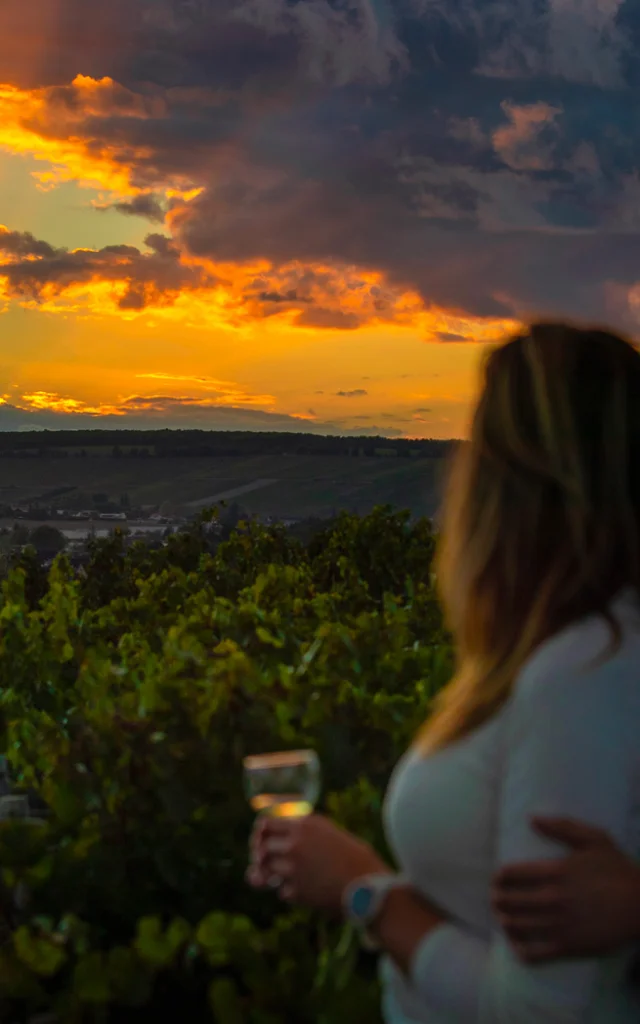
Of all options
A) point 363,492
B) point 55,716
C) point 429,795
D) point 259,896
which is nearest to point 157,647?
point 55,716

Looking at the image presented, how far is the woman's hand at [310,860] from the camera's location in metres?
2.11

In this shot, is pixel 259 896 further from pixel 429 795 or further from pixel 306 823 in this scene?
pixel 429 795

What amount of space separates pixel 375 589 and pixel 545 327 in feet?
24.1

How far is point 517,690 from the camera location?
186 cm

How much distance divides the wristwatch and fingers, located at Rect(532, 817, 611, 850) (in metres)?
0.38

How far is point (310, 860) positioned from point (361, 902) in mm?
127

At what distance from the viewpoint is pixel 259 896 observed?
346cm

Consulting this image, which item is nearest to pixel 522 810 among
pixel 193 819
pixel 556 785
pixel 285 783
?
pixel 556 785

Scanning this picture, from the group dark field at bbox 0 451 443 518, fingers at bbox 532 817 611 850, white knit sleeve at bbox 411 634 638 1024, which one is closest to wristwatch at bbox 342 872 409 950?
white knit sleeve at bbox 411 634 638 1024

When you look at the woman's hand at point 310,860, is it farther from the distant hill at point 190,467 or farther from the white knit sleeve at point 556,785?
the distant hill at point 190,467

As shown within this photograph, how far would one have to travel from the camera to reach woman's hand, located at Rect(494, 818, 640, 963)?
5.82 feet

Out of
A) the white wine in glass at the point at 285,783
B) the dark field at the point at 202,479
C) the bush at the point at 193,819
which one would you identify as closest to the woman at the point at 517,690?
the white wine in glass at the point at 285,783

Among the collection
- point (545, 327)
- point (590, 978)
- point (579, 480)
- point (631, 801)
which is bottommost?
point (590, 978)

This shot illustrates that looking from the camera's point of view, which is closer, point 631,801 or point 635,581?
point 631,801
